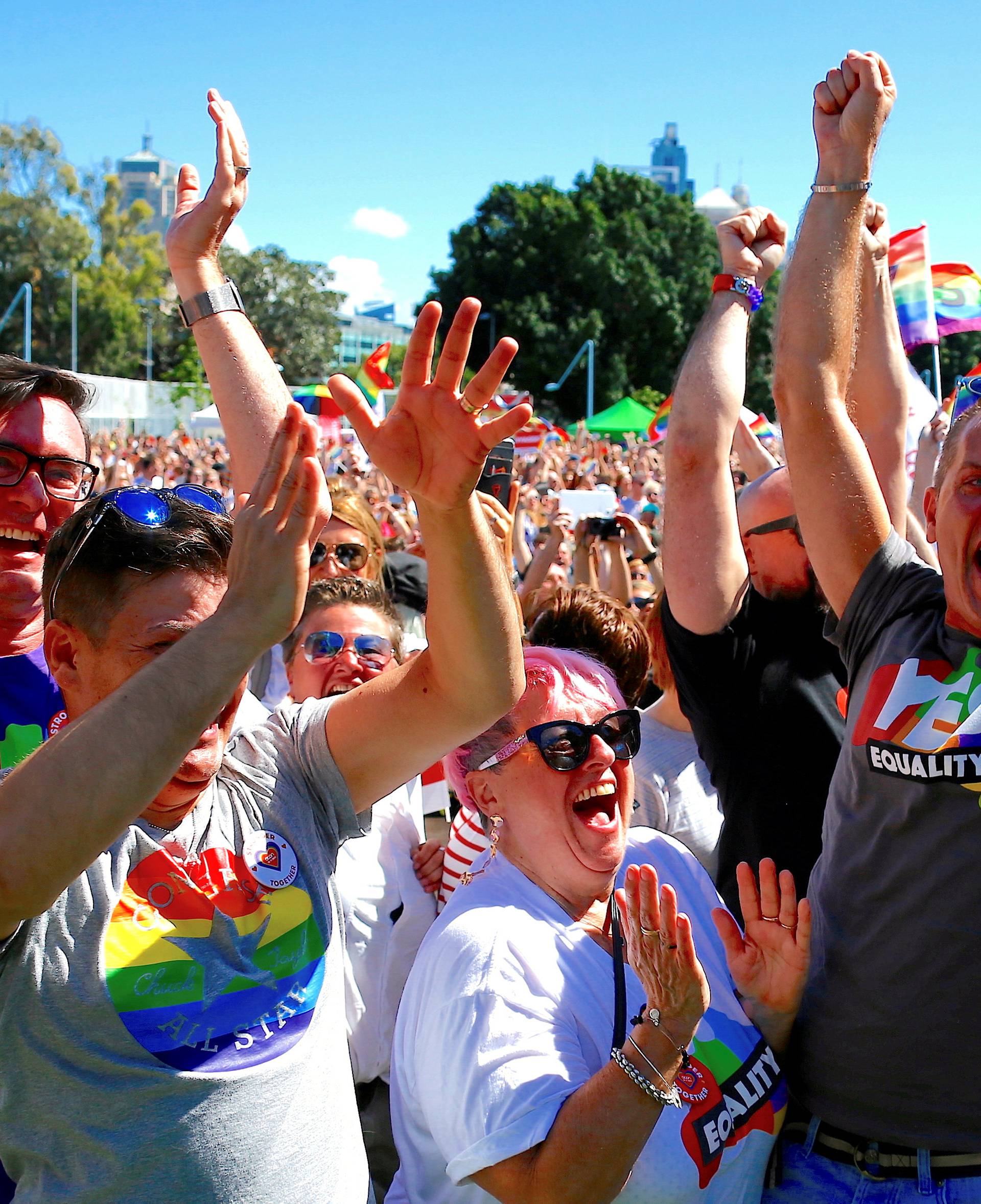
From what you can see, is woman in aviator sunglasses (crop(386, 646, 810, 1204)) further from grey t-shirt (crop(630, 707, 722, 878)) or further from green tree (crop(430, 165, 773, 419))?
green tree (crop(430, 165, 773, 419))

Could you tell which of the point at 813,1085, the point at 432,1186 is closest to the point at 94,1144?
the point at 432,1186

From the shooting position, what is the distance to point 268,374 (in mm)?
1970

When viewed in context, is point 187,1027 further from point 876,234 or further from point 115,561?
point 876,234

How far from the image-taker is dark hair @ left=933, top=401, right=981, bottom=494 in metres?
1.76

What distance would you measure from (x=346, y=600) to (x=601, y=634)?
91 cm

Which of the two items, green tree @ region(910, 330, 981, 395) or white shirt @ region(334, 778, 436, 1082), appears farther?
green tree @ region(910, 330, 981, 395)

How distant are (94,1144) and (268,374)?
1.30 m

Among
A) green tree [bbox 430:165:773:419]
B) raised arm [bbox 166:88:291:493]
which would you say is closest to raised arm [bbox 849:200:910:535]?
raised arm [bbox 166:88:291:493]

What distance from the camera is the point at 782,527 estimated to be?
8.11ft

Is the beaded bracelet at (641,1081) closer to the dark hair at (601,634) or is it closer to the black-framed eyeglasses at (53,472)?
the dark hair at (601,634)

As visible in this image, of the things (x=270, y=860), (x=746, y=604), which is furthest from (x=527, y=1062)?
(x=746, y=604)

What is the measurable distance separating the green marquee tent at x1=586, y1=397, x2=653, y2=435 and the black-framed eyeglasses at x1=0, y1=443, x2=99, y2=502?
22.6 m

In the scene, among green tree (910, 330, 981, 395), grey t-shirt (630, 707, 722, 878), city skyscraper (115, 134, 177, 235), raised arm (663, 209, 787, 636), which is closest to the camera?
raised arm (663, 209, 787, 636)

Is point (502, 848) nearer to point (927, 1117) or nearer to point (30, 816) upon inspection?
point (927, 1117)
